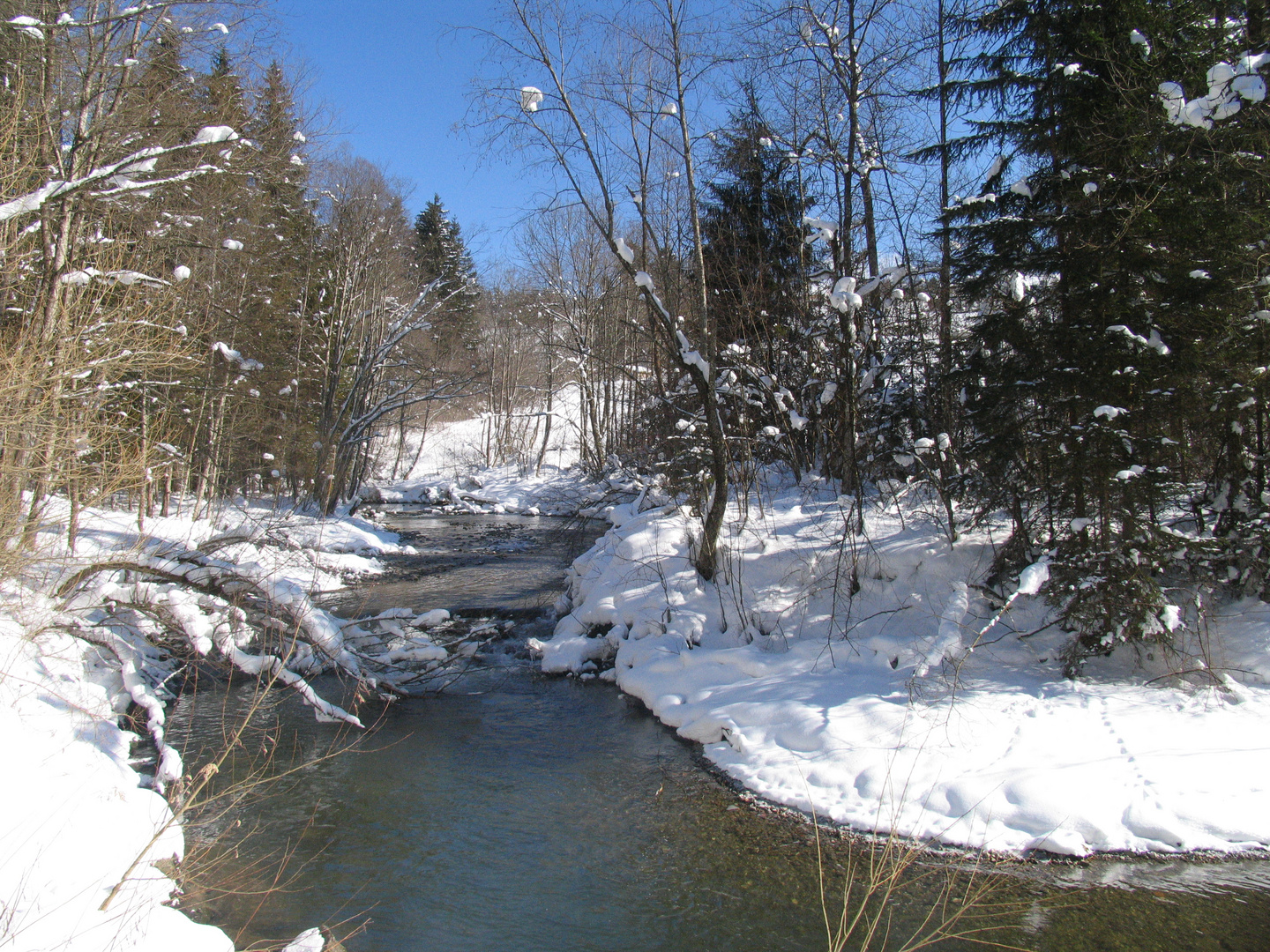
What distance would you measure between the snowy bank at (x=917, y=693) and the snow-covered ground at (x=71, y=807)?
173 inches

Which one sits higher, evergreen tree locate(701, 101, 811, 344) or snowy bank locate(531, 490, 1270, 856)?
evergreen tree locate(701, 101, 811, 344)

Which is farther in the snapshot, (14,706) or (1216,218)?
(1216,218)

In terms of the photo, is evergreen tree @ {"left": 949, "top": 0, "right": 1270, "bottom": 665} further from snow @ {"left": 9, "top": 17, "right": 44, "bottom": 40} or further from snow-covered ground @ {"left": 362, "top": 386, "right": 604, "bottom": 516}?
snow-covered ground @ {"left": 362, "top": 386, "right": 604, "bottom": 516}

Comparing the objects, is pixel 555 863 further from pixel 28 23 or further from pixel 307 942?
pixel 28 23

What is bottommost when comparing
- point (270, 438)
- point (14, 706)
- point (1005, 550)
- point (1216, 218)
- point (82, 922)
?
point (82, 922)

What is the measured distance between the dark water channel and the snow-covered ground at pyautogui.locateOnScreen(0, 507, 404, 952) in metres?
0.47

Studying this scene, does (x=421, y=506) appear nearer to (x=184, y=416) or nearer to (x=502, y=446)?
(x=502, y=446)

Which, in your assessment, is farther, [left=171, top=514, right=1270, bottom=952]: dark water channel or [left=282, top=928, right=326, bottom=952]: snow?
[left=171, top=514, right=1270, bottom=952]: dark water channel

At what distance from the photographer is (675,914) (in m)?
4.63

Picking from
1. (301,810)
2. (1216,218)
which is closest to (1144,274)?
(1216,218)

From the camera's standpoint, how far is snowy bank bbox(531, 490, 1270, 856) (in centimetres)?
543

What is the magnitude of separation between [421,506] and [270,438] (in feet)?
32.0

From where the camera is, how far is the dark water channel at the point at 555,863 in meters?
4.41

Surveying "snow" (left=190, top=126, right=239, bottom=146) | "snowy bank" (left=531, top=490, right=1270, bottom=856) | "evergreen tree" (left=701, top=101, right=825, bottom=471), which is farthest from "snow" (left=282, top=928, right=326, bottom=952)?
"evergreen tree" (left=701, top=101, right=825, bottom=471)
